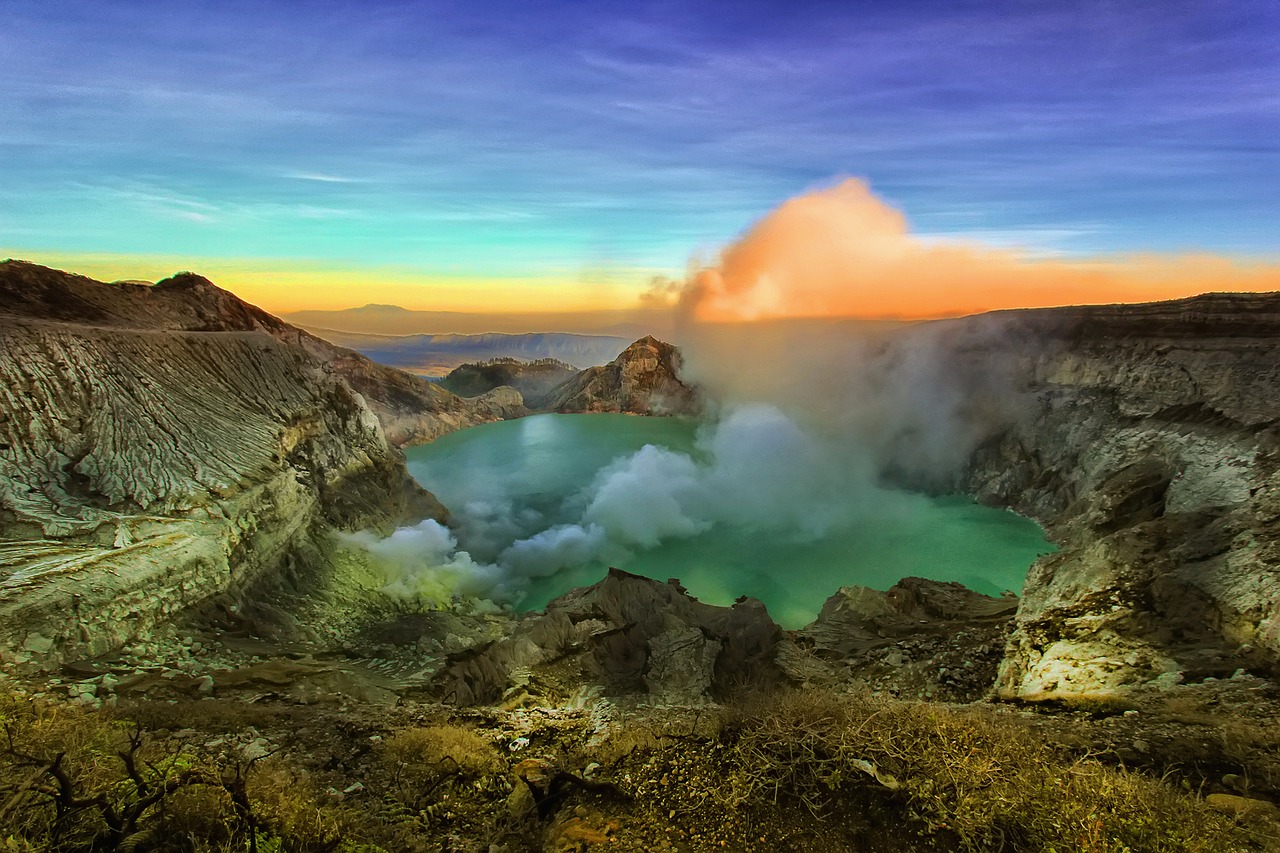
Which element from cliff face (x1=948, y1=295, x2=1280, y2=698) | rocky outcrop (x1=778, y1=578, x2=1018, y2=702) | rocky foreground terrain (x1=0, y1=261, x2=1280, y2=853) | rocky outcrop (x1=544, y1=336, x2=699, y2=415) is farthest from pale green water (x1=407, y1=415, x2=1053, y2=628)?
rocky outcrop (x1=544, y1=336, x2=699, y2=415)

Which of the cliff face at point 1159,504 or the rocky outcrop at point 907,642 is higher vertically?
the cliff face at point 1159,504

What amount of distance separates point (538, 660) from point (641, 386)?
57976mm

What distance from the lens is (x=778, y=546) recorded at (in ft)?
94.1

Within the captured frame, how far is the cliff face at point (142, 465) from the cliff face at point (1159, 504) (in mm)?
17133

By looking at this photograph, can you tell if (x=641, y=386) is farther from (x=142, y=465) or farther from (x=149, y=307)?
(x=142, y=465)

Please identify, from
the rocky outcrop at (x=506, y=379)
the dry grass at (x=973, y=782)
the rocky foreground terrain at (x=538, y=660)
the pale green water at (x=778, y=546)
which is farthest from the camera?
the rocky outcrop at (x=506, y=379)

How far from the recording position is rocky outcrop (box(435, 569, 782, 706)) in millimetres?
12789

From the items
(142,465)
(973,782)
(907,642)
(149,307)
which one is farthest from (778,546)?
(149,307)

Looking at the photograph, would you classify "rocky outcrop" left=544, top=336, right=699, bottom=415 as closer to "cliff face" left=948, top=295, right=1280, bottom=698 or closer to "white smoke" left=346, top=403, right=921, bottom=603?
"white smoke" left=346, top=403, right=921, bottom=603

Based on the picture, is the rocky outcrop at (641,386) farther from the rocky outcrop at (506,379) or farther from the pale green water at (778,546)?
the pale green water at (778,546)

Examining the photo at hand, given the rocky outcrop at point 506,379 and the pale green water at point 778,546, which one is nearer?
the pale green water at point 778,546

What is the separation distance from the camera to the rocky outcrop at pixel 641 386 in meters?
69.9

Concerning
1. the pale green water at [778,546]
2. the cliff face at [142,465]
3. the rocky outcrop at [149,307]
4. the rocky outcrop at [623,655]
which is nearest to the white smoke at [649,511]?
the pale green water at [778,546]

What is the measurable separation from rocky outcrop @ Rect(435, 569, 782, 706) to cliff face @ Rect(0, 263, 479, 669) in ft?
21.3
